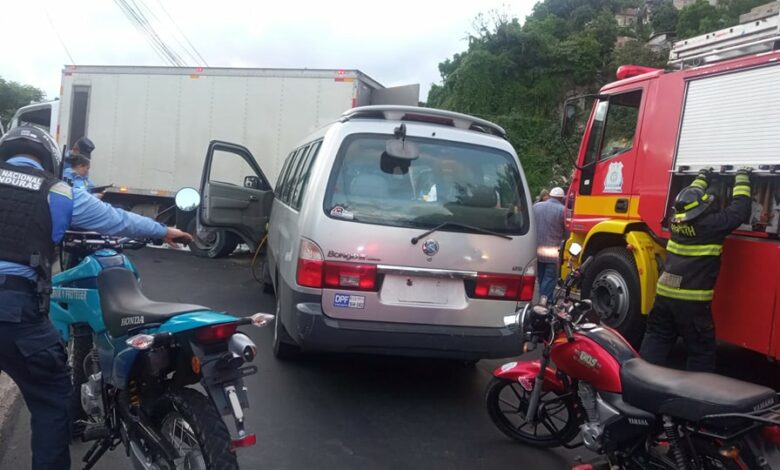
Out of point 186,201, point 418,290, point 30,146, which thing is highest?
point 30,146

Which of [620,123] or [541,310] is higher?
[620,123]

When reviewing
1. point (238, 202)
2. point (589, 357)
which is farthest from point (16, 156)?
point (238, 202)

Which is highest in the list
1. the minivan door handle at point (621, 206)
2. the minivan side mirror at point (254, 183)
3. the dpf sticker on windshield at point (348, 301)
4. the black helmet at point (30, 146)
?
the minivan door handle at point (621, 206)

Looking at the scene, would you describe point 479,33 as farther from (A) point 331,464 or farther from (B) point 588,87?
(A) point 331,464

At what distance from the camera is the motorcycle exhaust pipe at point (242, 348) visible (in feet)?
9.13

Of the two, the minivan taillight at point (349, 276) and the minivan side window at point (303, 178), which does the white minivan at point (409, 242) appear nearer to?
the minivan taillight at point (349, 276)

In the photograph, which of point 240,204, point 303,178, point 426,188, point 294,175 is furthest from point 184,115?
point 426,188

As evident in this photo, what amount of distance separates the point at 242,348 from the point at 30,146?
1367mm

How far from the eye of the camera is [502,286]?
4699mm

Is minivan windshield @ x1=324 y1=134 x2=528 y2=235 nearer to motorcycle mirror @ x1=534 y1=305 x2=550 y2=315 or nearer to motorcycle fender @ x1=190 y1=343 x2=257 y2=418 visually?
motorcycle mirror @ x1=534 y1=305 x2=550 y2=315

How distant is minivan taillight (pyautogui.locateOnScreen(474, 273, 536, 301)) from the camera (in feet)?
15.3

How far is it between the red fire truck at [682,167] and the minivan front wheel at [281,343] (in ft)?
10.3

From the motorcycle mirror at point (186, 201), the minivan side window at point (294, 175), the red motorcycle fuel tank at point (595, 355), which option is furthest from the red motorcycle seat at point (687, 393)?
the minivan side window at point (294, 175)

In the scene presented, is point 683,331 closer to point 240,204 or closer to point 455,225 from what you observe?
point 455,225
